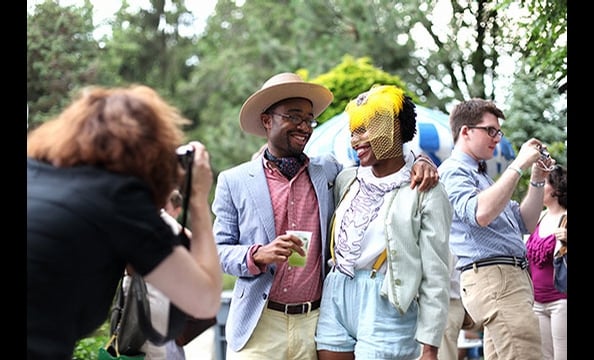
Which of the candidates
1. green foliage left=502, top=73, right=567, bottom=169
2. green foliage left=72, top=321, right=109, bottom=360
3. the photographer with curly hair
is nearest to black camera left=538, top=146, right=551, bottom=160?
green foliage left=502, top=73, right=567, bottom=169

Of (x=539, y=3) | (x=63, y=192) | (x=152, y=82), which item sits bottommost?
(x=63, y=192)

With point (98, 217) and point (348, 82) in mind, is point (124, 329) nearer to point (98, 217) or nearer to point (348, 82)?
point (98, 217)

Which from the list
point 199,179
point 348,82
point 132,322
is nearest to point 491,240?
point 132,322

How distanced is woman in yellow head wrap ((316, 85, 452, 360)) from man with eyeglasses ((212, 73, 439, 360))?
0.09 meters

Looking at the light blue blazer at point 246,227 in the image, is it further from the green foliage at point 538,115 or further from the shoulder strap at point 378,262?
the green foliage at point 538,115

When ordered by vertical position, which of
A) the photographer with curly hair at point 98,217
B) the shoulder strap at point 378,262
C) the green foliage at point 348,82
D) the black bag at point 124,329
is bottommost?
the black bag at point 124,329

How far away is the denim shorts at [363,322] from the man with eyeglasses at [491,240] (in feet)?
3.45

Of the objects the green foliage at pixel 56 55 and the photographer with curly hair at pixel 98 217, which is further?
the green foliage at pixel 56 55

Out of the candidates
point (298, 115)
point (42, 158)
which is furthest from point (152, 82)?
point (42, 158)

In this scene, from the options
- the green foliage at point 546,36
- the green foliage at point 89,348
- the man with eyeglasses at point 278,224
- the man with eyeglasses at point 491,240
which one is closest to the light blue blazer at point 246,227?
the man with eyeglasses at point 278,224

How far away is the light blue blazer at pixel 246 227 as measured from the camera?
14.3 ft
